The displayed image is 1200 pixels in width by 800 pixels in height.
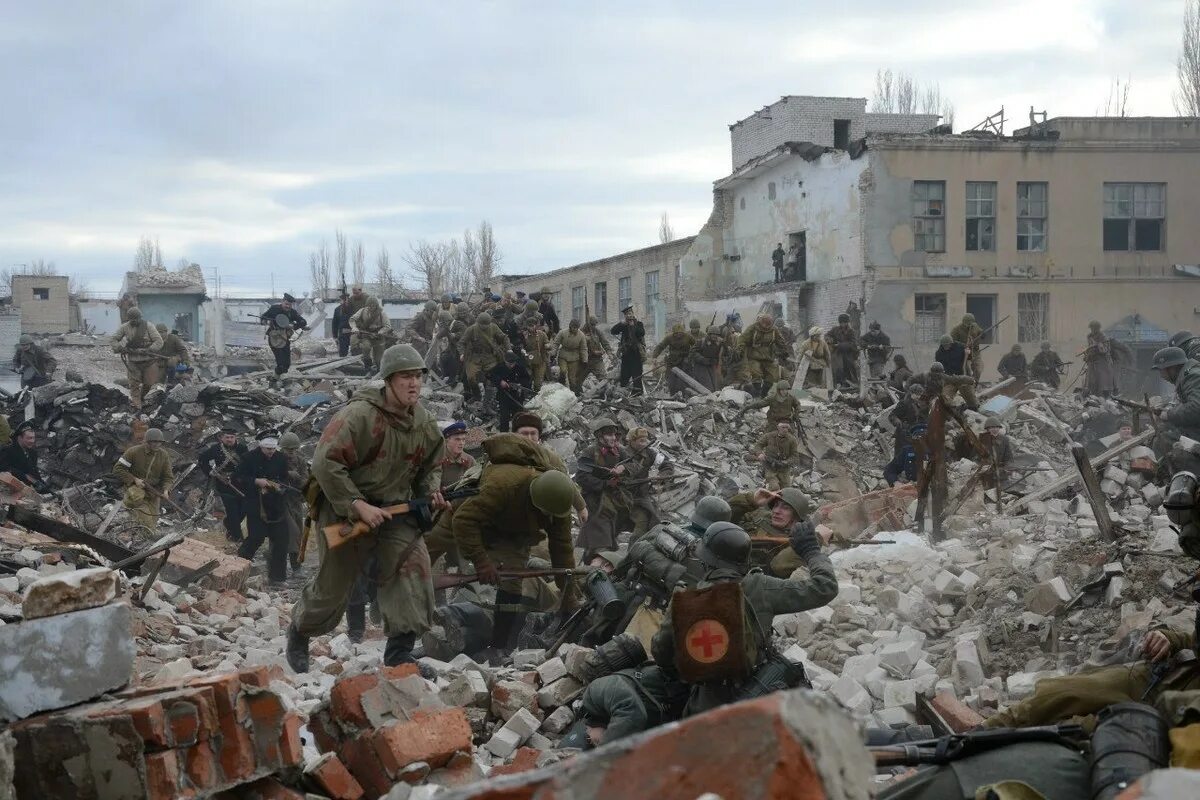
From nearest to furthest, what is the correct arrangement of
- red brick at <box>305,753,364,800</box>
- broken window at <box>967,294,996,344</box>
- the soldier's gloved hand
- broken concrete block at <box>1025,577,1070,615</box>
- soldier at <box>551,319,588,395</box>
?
red brick at <box>305,753,364,800</box>, the soldier's gloved hand, broken concrete block at <box>1025,577,1070,615</box>, soldier at <box>551,319,588,395</box>, broken window at <box>967,294,996,344</box>

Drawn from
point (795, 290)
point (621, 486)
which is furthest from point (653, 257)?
point (621, 486)

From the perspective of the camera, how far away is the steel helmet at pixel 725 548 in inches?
198

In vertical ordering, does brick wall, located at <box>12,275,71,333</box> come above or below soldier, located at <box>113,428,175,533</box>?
above

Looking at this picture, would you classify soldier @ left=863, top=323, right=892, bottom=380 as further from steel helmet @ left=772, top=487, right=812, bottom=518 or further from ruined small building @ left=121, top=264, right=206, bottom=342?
ruined small building @ left=121, top=264, right=206, bottom=342

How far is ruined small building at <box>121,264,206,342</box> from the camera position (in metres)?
44.0

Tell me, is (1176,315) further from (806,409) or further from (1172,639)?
(1172,639)

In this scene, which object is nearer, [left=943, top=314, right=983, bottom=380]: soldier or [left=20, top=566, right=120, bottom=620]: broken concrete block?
[left=20, top=566, right=120, bottom=620]: broken concrete block

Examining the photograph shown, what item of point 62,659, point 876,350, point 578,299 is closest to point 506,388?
point 876,350

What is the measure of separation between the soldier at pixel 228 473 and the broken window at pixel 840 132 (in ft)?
78.1

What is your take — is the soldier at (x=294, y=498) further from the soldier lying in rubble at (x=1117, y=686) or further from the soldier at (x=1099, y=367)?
the soldier at (x=1099, y=367)

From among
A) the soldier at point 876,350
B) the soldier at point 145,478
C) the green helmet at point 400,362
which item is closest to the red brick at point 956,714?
the green helmet at point 400,362

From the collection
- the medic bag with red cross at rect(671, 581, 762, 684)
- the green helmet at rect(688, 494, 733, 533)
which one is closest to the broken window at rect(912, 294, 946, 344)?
the green helmet at rect(688, 494, 733, 533)

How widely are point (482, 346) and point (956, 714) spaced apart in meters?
12.7

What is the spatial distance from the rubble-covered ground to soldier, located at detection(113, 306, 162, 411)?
3.29 ft
